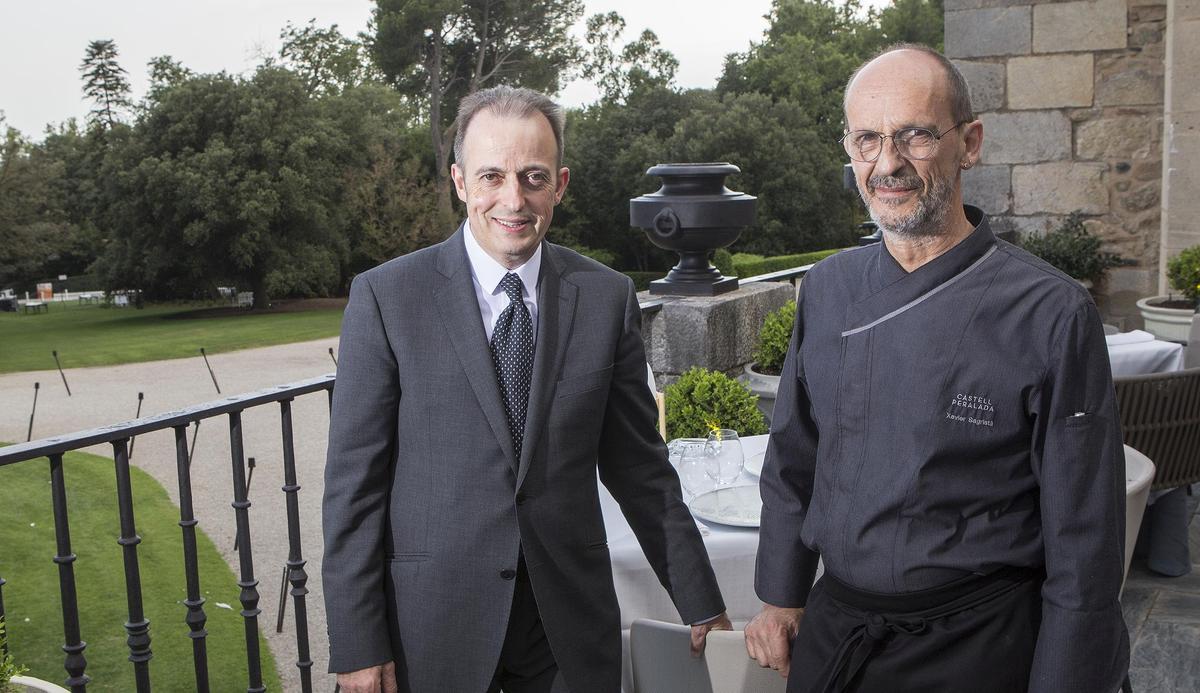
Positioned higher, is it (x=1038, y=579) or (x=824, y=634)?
(x=1038, y=579)

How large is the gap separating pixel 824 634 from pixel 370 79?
41817 millimetres

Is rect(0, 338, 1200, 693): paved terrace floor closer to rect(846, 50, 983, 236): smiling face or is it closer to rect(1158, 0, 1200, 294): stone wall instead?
rect(846, 50, 983, 236): smiling face

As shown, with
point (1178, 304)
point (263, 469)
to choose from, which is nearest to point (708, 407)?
point (1178, 304)

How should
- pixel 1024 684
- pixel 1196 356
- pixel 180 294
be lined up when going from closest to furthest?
pixel 1024 684 → pixel 1196 356 → pixel 180 294

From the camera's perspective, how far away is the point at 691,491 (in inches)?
103

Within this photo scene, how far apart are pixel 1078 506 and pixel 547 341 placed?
795 mm

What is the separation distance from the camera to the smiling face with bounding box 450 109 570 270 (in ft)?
5.55

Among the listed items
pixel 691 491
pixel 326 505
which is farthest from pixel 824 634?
pixel 691 491

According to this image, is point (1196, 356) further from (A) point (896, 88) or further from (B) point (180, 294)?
(B) point (180, 294)

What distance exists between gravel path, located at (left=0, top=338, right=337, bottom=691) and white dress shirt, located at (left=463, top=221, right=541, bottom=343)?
21.9 ft

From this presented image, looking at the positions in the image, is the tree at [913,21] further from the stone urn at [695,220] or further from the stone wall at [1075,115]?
the stone urn at [695,220]

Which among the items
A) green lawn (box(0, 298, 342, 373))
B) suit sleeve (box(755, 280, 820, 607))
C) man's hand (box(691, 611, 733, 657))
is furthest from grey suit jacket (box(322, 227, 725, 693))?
green lawn (box(0, 298, 342, 373))

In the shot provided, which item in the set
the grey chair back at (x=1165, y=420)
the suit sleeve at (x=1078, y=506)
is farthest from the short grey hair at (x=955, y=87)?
the grey chair back at (x=1165, y=420)

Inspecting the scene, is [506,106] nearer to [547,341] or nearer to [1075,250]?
[547,341]
